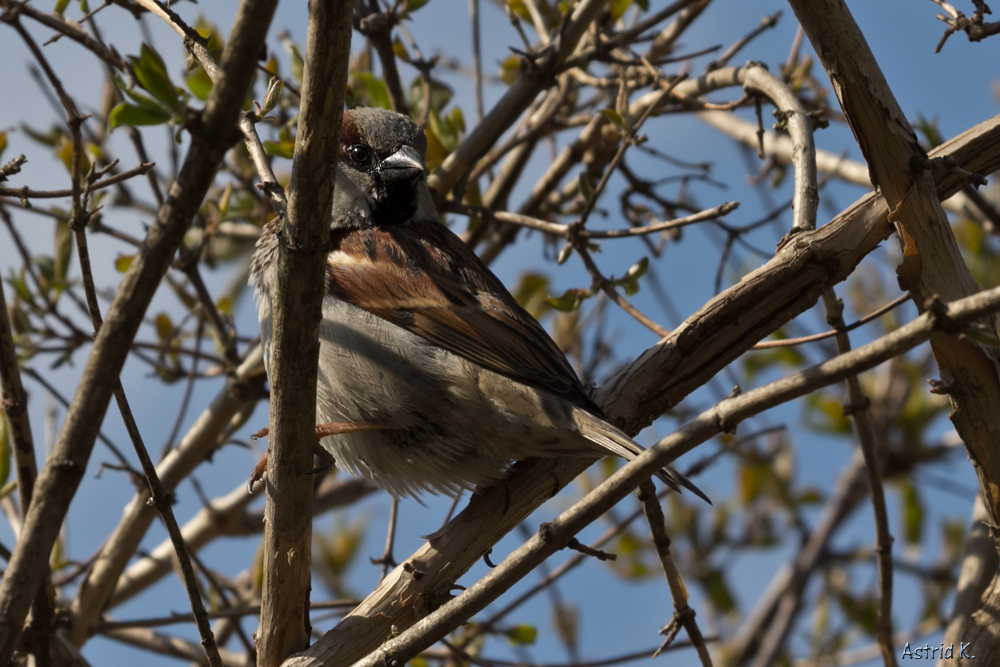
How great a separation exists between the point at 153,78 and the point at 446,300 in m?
1.40

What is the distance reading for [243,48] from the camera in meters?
1.50

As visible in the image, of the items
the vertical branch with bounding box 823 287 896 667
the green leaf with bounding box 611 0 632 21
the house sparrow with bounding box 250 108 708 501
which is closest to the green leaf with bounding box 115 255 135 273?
the house sparrow with bounding box 250 108 708 501

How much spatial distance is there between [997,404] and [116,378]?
2.06 m

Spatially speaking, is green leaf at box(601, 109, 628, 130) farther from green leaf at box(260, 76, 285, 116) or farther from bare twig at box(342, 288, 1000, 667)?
bare twig at box(342, 288, 1000, 667)

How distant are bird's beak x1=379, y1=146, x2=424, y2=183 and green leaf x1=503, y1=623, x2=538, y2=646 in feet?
5.91

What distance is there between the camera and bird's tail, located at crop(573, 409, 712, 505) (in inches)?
90.0

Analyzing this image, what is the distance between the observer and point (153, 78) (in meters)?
1.85

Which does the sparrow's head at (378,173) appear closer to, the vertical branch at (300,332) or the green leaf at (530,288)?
the green leaf at (530,288)

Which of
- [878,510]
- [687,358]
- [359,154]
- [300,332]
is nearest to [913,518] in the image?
[878,510]

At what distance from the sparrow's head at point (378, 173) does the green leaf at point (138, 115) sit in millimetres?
1548

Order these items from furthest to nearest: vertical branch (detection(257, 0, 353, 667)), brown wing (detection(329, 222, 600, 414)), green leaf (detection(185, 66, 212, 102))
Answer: green leaf (detection(185, 66, 212, 102)) → brown wing (detection(329, 222, 600, 414)) → vertical branch (detection(257, 0, 353, 667))

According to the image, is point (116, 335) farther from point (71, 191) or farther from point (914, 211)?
point (914, 211)

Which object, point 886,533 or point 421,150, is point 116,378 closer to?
point 421,150

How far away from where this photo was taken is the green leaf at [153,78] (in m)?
1.83
